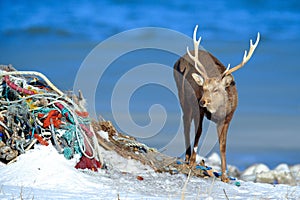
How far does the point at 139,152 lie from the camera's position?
11070 mm

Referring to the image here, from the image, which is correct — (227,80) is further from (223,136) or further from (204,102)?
(223,136)

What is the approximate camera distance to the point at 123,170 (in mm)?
9797

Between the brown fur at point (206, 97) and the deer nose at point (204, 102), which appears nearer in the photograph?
the deer nose at point (204, 102)

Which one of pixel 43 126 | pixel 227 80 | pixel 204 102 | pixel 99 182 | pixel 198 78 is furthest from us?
pixel 198 78

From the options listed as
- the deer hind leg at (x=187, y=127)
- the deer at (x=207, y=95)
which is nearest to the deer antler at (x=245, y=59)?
the deer at (x=207, y=95)

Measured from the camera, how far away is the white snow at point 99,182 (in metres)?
7.82

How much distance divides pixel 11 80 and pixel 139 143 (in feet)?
8.75

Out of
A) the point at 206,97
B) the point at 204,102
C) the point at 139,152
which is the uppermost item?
the point at 206,97

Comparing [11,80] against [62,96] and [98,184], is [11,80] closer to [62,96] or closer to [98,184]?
[62,96]

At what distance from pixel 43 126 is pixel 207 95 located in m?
3.28

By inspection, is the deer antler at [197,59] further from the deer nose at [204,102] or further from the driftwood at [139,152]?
the driftwood at [139,152]

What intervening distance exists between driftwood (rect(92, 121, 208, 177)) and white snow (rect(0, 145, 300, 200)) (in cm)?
24

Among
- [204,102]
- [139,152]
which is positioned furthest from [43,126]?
[204,102]

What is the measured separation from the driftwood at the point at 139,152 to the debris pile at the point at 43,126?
682mm
